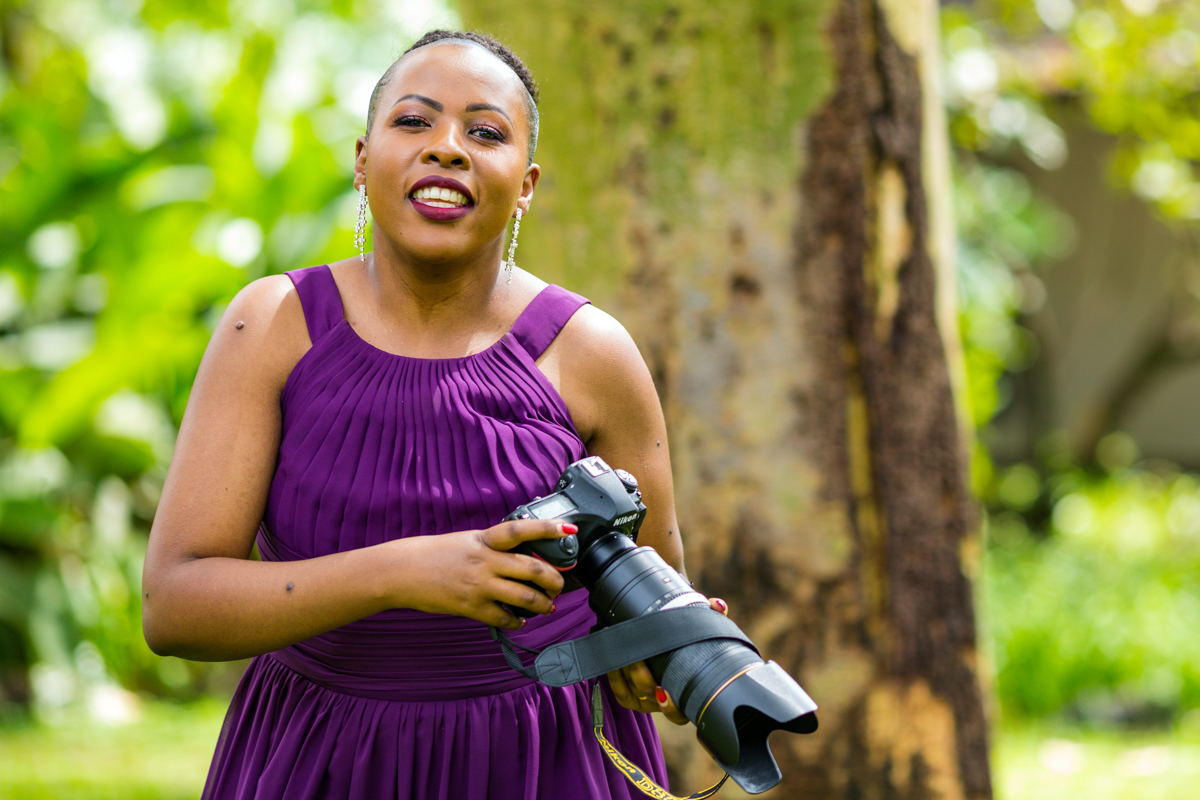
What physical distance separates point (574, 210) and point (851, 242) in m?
0.71

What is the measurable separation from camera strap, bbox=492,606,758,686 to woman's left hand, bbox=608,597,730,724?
0.04 m

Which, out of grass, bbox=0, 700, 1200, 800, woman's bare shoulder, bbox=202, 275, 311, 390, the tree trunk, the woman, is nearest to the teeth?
the woman

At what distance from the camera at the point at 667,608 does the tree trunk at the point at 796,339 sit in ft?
4.96

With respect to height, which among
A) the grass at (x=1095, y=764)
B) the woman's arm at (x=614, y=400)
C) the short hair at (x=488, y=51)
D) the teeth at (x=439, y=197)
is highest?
the short hair at (x=488, y=51)

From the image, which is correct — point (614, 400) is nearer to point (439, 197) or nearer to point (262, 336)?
point (439, 197)

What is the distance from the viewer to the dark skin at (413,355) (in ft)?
4.73

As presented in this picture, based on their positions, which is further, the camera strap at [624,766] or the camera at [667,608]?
the camera strap at [624,766]

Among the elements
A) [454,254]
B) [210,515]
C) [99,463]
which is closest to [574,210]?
[454,254]

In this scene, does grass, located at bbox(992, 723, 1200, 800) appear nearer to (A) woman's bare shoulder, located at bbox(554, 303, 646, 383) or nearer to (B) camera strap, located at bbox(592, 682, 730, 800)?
(B) camera strap, located at bbox(592, 682, 730, 800)

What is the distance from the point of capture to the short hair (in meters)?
1.69

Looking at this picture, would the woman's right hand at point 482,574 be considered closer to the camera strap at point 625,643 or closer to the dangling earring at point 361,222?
the camera strap at point 625,643

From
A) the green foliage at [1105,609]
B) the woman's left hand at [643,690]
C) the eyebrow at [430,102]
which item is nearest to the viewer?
the woman's left hand at [643,690]

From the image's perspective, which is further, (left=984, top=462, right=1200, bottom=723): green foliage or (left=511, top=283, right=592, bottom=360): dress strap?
(left=984, top=462, right=1200, bottom=723): green foliage

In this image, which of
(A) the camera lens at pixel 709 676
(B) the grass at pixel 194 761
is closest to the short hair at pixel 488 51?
(A) the camera lens at pixel 709 676
